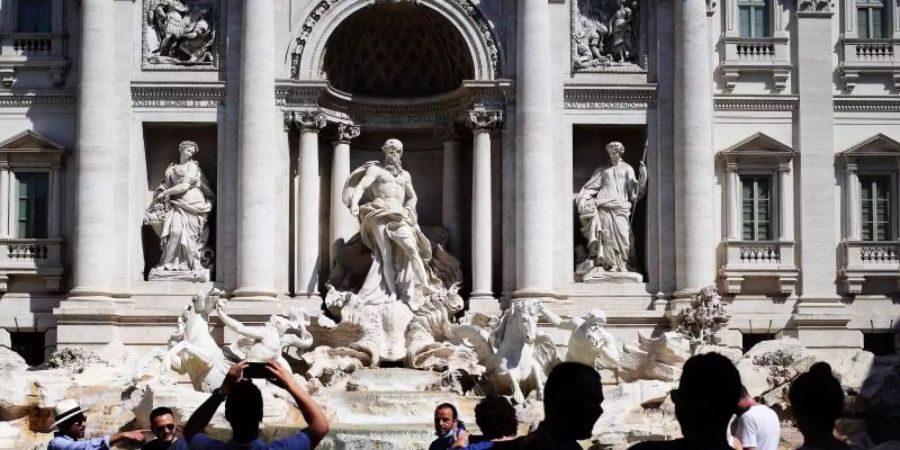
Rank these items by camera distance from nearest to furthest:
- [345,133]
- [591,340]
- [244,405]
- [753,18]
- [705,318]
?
[244,405]
[591,340]
[705,318]
[345,133]
[753,18]

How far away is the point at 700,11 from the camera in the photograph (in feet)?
102

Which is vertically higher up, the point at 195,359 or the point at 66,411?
the point at 66,411

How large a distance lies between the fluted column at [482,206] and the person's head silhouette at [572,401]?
23.3m

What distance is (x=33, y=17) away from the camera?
32250 mm

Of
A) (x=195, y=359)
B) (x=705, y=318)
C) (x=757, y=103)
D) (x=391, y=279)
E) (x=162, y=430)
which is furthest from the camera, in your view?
(x=757, y=103)

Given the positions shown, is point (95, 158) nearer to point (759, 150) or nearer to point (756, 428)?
point (759, 150)

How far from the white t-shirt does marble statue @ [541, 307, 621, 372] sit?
12.8 meters

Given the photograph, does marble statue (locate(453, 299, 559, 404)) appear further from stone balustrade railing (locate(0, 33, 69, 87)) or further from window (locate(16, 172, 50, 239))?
stone balustrade railing (locate(0, 33, 69, 87))

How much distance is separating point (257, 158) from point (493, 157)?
527 cm

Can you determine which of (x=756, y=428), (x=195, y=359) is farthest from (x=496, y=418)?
(x=195, y=359)

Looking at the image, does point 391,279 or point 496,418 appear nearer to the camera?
point 496,418

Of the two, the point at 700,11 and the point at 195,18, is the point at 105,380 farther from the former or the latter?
the point at 700,11

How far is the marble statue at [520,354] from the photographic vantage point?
2586cm

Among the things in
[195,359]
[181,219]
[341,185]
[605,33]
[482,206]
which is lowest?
[195,359]
